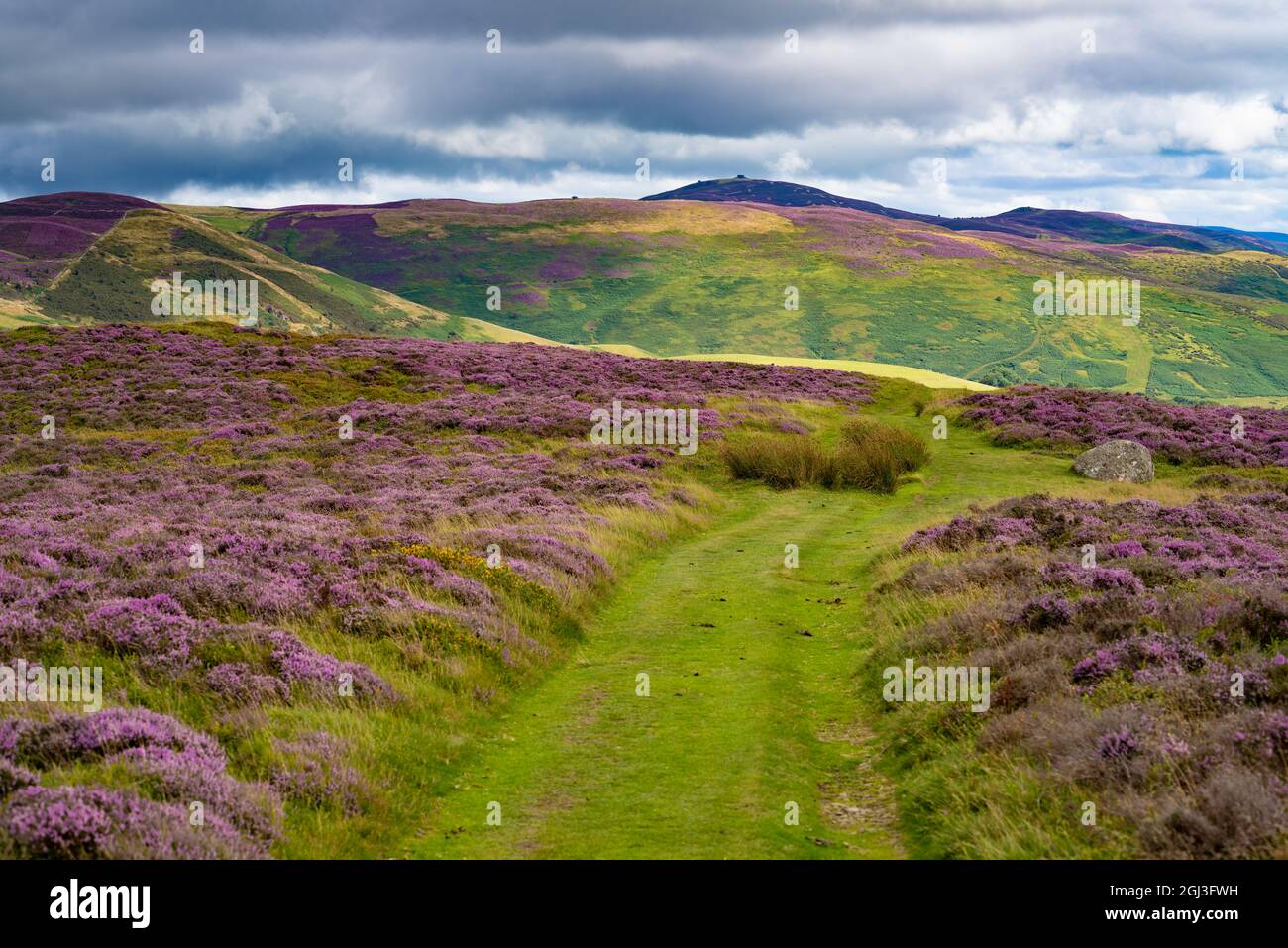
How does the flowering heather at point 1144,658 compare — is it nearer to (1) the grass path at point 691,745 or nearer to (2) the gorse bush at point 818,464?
(1) the grass path at point 691,745

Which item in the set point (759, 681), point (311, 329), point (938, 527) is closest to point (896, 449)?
point (938, 527)

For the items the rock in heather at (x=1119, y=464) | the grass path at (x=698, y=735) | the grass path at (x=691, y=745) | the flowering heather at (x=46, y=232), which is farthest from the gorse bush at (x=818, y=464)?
the flowering heather at (x=46, y=232)

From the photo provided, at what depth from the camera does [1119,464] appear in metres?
34.8

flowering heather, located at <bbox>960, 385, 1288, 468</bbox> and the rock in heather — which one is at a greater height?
flowering heather, located at <bbox>960, 385, 1288, 468</bbox>

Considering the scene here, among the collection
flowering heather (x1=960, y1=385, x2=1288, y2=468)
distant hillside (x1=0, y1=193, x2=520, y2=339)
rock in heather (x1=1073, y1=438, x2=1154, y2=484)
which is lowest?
rock in heather (x1=1073, y1=438, x2=1154, y2=484)

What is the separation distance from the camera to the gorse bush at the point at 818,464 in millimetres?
34281

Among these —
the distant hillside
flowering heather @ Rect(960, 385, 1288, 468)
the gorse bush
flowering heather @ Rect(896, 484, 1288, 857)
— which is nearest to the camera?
flowering heather @ Rect(896, 484, 1288, 857)

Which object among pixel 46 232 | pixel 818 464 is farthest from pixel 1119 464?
pixel 46 232

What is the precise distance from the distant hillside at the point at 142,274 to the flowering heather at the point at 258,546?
205 ft

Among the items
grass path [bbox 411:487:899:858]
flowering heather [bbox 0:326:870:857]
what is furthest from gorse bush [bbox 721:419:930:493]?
grass path [bbox 411:487:899:858]

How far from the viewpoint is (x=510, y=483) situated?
28297mm

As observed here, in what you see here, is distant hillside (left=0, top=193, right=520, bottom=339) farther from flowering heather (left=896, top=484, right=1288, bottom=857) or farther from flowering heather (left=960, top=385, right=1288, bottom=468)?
flowering heather (left=896, top=484, right=1288, bottom=857)

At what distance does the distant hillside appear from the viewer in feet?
371

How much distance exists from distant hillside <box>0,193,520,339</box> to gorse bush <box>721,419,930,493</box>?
8585 centimetres
